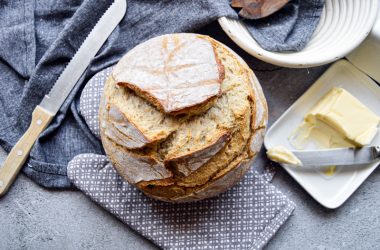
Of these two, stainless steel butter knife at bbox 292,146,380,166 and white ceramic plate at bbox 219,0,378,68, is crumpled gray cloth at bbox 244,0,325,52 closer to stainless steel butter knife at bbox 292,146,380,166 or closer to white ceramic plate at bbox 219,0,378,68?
white ceramic plate at bbox 219,0,378,68

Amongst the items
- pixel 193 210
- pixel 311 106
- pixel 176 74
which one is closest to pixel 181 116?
pixel 176 74

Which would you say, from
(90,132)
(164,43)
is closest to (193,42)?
(164,43)

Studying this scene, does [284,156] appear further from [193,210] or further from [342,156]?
[193,210]

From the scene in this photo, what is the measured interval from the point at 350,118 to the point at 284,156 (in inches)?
7.2

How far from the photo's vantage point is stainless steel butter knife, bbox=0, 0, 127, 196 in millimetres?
1221

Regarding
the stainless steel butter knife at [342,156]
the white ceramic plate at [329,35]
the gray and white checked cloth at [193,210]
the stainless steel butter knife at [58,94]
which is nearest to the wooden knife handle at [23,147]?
the stainless steel butter knife at [58,94]

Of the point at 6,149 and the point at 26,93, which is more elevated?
the point at 26,93

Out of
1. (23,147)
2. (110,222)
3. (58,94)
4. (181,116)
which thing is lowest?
(110,222)

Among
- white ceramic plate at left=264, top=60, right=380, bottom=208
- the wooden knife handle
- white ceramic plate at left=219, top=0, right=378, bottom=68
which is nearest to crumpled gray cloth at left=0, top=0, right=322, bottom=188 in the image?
the wooden knife handle

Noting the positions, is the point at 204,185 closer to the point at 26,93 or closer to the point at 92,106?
the point at 92,106

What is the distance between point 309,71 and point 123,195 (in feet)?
1.90

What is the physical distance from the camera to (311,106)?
4.15 ft

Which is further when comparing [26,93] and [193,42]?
[26,93]

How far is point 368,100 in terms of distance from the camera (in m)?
1.26
